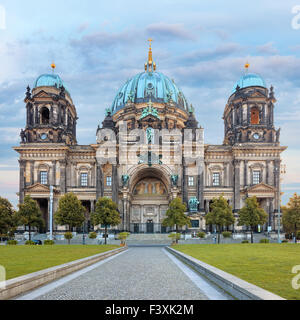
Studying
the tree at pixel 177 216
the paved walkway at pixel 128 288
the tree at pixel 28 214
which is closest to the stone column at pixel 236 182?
the tree at pixel 177 216

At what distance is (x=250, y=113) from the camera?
7188 cm

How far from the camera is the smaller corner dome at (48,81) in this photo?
71.6 metres

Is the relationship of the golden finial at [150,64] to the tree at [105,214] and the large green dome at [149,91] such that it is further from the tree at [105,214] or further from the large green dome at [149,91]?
the tree at [105,214]

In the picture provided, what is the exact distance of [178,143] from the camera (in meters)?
70.8

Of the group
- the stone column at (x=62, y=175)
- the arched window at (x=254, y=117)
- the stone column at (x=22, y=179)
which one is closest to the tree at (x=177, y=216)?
the stone column at (x=62, y=175)

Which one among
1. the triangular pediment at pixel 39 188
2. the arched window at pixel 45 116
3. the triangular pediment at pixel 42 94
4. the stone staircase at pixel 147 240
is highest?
the triangular pediment at pixel 42 94

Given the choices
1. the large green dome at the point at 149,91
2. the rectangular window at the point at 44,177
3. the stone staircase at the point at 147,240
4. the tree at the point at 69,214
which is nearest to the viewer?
the tree at the point at 69,214

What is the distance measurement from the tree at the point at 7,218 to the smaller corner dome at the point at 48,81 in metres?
25.9

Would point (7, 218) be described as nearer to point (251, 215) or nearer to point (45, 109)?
point (45, 109)

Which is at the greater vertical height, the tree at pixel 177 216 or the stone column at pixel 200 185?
the stone column at pixel 200 185

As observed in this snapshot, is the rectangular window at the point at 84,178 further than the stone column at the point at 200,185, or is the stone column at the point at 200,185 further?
the rectangular window at the point at 84,178

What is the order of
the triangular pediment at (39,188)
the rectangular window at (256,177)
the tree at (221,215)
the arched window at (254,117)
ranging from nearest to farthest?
1. the tree at (221,215)
2. the triangular pediment at (39,188)
3. the rectangular window at (256,177)
4. the arched window at (254,117)
